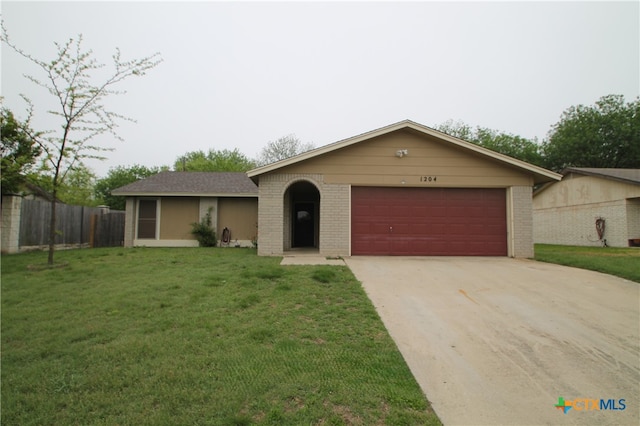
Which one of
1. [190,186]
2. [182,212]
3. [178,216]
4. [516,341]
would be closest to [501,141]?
[190,186]

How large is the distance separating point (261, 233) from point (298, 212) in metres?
4.76

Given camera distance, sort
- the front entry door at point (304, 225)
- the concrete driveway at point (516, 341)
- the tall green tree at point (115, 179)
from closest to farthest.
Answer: the concrete driveway at point (516, 341)
the front entry door at point (304, 225)
the tall green tree at point (115, 179)

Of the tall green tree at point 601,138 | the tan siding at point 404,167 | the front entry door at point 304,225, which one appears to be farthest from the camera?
the tall green tree at point 601,138

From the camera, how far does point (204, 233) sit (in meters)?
14.0

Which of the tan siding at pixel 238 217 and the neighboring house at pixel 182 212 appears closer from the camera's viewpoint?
the neighboring house at pixel 182 212

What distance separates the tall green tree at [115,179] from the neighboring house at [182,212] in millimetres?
22498

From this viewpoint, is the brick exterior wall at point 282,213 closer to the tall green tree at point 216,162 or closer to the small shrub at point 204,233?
the small shrub at point 204,233

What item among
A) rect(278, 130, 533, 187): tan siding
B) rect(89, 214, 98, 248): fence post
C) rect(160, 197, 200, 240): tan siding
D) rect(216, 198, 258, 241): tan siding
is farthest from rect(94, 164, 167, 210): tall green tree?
rect(278, 130, 533, 187): tan siding

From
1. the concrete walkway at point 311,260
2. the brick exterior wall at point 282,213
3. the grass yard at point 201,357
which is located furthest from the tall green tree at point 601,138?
the grass yard at point 201,357

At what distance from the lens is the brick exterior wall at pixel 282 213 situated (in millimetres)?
10359

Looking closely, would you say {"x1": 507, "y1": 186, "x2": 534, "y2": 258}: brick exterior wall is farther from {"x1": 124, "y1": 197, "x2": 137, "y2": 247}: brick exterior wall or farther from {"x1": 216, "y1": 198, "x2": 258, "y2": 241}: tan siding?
{"x1": 124, "y1": 197, "x2": 137, "y2": 247}: brick exterior wall

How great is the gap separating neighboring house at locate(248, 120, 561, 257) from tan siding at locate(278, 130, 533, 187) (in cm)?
3

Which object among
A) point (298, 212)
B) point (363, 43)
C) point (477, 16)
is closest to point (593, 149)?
point (477, 16)

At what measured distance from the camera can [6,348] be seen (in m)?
3.46
